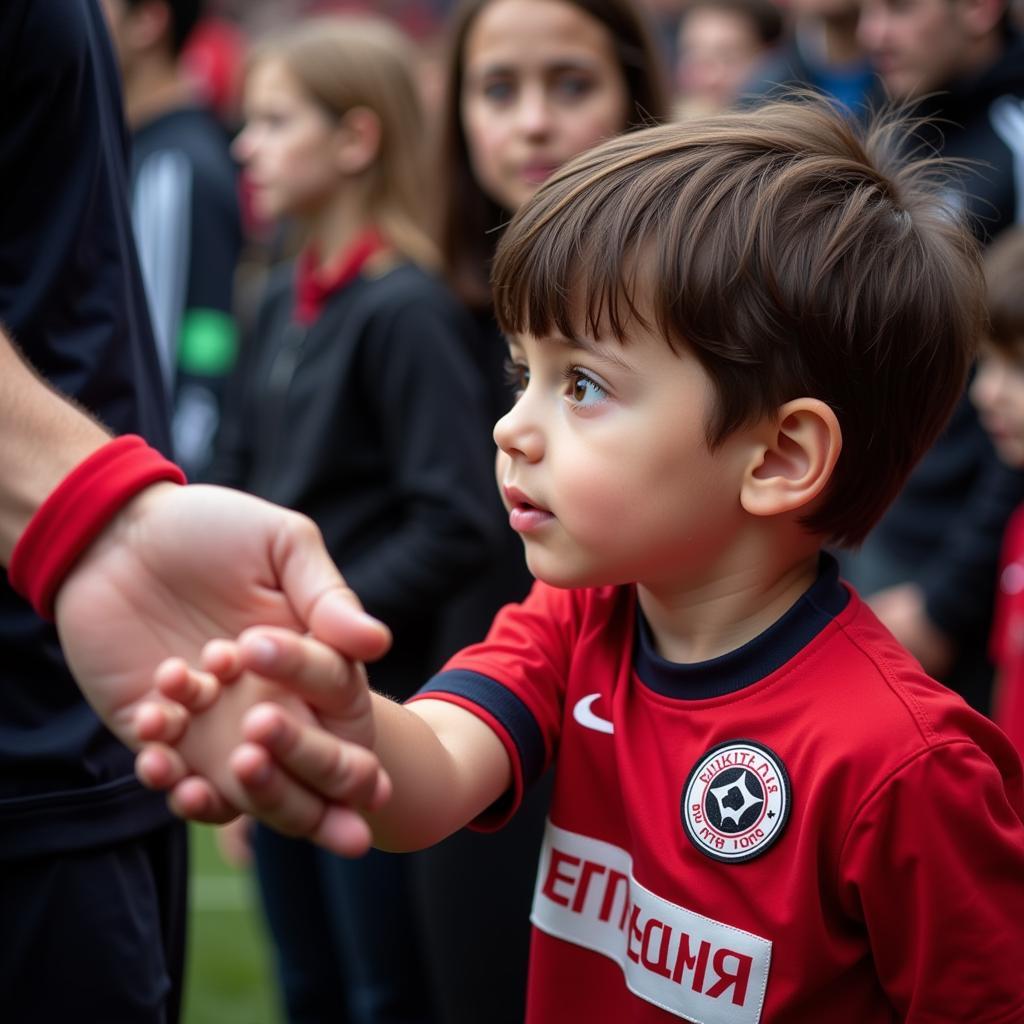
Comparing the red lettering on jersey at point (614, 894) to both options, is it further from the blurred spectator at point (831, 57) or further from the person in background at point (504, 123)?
the blurred spectator at point (831, 57)

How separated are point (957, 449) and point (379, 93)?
1811mm

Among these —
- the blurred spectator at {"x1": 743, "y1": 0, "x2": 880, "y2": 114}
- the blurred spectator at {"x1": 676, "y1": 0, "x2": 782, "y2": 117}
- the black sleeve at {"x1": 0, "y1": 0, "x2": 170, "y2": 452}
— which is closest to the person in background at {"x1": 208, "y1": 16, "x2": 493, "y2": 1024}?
the black sleeve at {"x1": 0, "y1": 0, "x2": 170, "y2": 452}

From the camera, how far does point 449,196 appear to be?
10.5ft

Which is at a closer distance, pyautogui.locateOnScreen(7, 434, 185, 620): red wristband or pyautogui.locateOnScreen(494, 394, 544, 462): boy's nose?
pyautogui.locateOnScreen(7, 434, 185, 620): red wristband

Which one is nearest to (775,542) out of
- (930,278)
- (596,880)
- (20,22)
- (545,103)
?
(930,278)

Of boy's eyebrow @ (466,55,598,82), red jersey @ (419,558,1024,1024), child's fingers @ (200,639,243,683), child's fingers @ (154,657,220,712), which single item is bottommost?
red jersey @ (419,558,1024,1024)

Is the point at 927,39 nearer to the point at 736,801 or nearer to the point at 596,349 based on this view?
the point at 596,349

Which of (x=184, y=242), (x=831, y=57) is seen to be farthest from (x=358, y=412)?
(x=831, y=57)

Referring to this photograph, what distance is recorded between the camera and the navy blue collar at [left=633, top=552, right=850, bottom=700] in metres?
1.56

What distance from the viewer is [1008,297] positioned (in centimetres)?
311

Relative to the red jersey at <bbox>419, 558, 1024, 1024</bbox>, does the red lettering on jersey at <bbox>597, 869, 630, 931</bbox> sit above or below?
below

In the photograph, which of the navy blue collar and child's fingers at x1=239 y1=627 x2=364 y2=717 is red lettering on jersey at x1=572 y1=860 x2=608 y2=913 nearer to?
the navy blue collar

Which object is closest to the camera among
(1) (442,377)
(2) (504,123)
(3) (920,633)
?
(1) (442,377)

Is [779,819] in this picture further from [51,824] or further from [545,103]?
[545,103]
